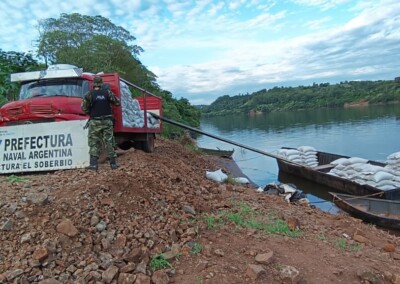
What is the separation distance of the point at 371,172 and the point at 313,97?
86.9 meters

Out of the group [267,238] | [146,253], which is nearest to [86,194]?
[146,253]

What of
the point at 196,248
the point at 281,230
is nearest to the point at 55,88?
the point at 196,248

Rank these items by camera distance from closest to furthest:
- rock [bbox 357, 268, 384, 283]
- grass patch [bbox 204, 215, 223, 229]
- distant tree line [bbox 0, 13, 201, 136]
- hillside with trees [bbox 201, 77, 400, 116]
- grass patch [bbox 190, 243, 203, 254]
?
rock [bbox 357, 268, 384, 283]
grass patch [bbox 190, 243, 203, 254]
grass patch [bbox 204, 215, 223, 229]
distant tree line [bbox 0, 13, 201, 136]
hillside with trees [bbox 201, 77, 400, 116]

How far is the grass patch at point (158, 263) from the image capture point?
384cm

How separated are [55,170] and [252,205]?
3.41 metres

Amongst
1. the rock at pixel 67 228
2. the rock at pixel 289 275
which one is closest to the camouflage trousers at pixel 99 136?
the rock at pixel 67 228

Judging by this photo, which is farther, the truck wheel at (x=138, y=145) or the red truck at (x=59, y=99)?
the truck wheel at (x=138, y=145)

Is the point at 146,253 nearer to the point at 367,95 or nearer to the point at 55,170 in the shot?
the point at 55,170

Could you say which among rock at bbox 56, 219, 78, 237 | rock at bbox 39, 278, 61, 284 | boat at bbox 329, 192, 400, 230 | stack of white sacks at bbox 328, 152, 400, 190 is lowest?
boat at bbox 329, 192, 400, 230

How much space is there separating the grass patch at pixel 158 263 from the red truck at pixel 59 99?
328 cm

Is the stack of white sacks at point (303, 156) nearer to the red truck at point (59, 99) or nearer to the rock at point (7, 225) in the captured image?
the red truck at point (59, 99)

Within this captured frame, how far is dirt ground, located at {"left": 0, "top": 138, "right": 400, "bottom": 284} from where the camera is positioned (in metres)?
3.66

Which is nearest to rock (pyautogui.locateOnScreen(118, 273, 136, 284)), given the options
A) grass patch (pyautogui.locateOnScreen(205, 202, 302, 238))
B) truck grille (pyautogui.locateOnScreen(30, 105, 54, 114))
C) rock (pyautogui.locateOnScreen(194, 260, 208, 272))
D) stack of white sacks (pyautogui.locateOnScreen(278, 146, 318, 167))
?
rock (pyautogui.locateOnScreen(194, 260, 208, 272))

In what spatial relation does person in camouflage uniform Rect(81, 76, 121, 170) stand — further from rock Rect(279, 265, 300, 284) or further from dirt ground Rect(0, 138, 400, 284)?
rock Rect(279, 265, 300, 284)
